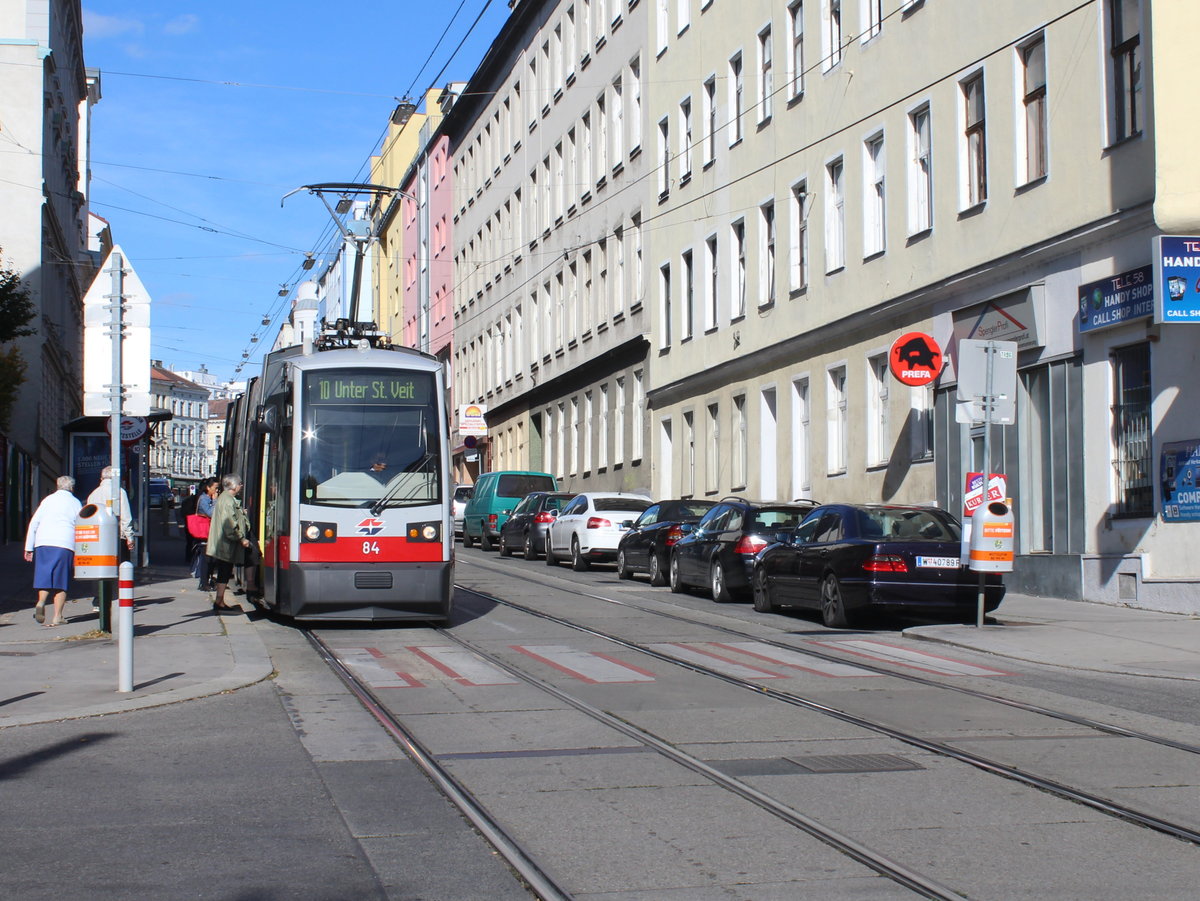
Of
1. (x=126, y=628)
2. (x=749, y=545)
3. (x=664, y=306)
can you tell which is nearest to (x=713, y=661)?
(x=126, y=628)

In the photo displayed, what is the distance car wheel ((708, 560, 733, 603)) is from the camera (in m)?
22.7

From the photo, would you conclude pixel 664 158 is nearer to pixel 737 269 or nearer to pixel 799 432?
pixel 737 269

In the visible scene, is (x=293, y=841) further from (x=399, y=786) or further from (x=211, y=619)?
(x=211, y=619)

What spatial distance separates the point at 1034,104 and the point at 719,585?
8.34m

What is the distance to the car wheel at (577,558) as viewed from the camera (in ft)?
104

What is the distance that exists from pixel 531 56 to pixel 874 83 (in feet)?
101

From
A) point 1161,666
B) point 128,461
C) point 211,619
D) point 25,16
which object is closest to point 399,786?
point 1161,666

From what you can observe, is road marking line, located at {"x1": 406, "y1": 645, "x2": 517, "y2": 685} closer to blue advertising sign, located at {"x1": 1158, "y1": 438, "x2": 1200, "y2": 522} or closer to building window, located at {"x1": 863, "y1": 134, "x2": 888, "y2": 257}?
blue advertising sign, located at {"x1": 1158, "y1": 438, "x2": 1200, "y2": 522}

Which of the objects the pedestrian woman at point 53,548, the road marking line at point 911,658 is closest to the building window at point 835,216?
the road marking line at point 911,658

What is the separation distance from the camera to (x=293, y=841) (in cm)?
684

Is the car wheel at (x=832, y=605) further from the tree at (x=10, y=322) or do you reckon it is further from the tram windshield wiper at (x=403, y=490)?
the tree at (x=10, y=322)

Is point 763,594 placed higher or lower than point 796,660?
higher

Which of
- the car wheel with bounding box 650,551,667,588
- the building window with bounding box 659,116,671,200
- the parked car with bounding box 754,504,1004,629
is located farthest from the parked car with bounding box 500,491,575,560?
the parked car with bounding box 754,504,1004,629

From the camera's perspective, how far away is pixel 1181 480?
63.9 feet
